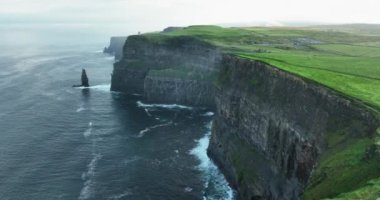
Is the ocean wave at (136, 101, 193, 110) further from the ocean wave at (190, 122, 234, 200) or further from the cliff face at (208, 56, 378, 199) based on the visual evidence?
the cliff face at (208, 56, 378, 199)

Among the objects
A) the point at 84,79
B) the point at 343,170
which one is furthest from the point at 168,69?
the point at 343,170

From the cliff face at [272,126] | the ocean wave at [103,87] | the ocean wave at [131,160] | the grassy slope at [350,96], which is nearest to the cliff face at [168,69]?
the ocean wave at [103,87]

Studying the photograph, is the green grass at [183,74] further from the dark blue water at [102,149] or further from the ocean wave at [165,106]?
the dark blue water at [102,149]

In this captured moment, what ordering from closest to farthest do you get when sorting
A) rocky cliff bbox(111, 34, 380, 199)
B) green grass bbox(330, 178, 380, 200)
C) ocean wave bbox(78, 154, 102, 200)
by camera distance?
green grass bbox(330, 178, 380, 200)
rocky cliff bbox(111, 34, 380, 199)
ocean wave bbox(78, 154, 102, 200)

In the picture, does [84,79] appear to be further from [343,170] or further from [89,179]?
[343,170]

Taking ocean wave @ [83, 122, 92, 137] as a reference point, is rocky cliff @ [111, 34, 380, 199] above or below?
above

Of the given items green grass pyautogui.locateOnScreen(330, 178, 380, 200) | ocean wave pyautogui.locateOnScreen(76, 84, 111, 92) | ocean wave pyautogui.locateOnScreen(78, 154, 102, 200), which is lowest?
ocean wave pyautogui.locateOnScreen(78, 154, 102, 200)

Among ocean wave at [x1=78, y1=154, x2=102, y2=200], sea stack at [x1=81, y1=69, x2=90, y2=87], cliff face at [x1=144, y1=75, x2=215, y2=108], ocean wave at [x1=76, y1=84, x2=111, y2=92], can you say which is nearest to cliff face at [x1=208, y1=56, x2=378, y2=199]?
ocean wave at [x1=78, y1=154, x2=102, y2=200]
